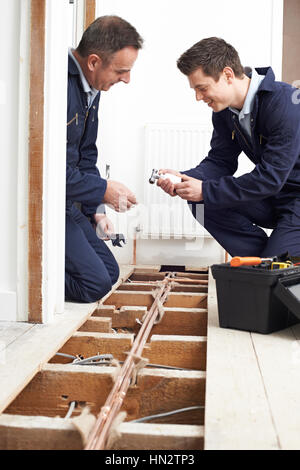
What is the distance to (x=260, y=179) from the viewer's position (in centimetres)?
206

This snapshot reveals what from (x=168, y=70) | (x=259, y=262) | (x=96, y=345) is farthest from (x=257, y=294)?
(x=168, y=70)

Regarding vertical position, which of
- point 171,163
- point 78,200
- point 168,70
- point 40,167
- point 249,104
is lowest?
point 78,200

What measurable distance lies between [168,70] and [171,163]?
2.14 feet

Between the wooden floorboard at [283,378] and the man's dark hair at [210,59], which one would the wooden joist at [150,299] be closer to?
the wooden floorboard at [283,378]

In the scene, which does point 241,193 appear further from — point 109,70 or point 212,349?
point 212,349

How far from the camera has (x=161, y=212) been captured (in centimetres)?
348

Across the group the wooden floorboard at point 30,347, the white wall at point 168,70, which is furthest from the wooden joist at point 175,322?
the white wall at point 168,70

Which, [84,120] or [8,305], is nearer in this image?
[8,305]

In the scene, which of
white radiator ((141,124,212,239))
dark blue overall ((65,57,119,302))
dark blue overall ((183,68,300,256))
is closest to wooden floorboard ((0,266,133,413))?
dark blue overall ((65,57,119,302))

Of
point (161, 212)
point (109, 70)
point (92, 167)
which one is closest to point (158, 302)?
point (92, 167)

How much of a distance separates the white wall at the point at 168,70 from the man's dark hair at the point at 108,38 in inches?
54.0

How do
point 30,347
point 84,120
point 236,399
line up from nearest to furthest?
point 236,399, point 30,347, point 84,120

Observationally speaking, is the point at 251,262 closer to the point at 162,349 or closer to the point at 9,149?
the point at 162,349
